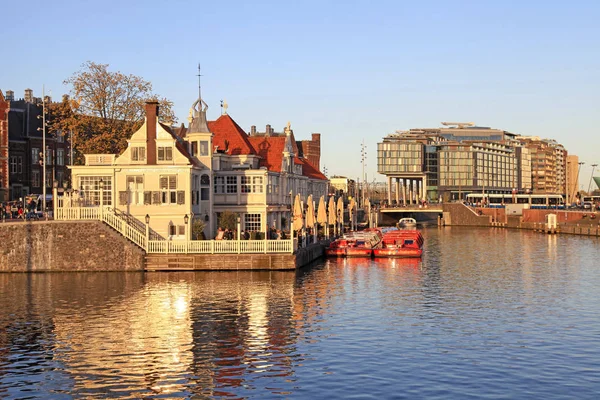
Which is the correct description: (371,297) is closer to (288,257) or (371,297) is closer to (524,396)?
(288,257)

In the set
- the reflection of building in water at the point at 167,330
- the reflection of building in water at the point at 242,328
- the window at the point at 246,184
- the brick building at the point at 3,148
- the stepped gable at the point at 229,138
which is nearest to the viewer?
the reflection of building in water at the point at 167,330

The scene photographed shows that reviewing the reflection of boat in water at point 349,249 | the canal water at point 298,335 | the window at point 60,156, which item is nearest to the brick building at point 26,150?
the window at point 60,156

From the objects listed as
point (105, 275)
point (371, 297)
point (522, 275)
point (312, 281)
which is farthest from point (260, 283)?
point (522, 275)

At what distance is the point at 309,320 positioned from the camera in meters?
43.5

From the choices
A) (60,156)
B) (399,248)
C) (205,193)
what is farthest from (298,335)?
(60,156)

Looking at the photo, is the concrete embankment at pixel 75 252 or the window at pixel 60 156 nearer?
the concrete embankment at pixel 75 252

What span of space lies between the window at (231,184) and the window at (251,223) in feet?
9.42

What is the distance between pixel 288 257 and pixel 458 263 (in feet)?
72.8

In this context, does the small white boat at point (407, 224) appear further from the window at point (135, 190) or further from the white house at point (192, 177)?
the window at point (135, 190)

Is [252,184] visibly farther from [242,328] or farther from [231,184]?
[242,328]

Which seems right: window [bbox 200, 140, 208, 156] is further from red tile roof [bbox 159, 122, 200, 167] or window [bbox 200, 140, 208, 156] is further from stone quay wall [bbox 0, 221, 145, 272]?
stone quay wall [bbox 0, 221, 145, 272]

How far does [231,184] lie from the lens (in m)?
81.4

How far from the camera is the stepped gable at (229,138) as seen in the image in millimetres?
85688

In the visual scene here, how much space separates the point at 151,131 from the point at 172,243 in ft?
36.0
